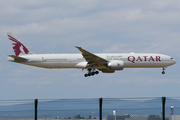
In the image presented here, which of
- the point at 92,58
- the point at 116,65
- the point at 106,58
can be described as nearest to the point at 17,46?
the point at 92,58

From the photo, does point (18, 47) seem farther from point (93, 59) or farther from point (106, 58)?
point (106, 58)

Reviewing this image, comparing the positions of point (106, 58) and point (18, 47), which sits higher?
point (18, 47)

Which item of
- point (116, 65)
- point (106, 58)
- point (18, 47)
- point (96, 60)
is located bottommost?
point (116, 65)

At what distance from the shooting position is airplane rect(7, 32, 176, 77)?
1924 inches

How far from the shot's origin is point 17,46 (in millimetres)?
56125

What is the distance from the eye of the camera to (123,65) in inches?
1893

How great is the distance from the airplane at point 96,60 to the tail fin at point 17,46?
2.87 meters

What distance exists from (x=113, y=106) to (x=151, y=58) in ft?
122

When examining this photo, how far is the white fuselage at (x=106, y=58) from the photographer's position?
1960 inches

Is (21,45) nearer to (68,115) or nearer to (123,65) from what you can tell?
(123,65)

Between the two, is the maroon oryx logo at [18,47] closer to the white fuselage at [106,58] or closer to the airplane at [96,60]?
the airplane at [96,60]

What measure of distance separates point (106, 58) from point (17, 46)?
62.2ft

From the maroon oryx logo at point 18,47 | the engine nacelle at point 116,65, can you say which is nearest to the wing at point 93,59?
the engine nacelle at point 116,65

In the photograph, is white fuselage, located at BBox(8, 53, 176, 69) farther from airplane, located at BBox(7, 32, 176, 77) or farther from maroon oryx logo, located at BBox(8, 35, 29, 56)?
maroon oryx logo, located at BBox(8, 35, 29, 56)
